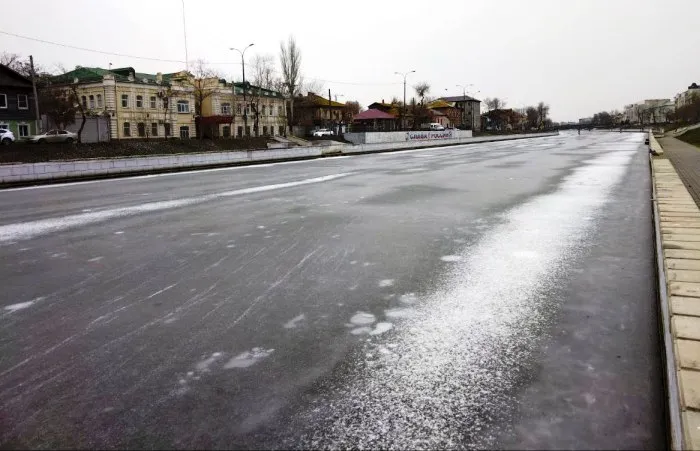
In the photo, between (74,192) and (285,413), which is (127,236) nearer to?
(285,413)

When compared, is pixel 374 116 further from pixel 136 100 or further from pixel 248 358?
pixel 248 358

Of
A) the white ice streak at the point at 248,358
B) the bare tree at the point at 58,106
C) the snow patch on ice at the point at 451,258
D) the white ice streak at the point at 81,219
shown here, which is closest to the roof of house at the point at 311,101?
the bare tree at the point at 58,106

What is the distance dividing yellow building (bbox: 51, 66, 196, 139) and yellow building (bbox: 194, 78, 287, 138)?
2421mm

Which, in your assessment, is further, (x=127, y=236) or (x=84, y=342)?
(x=127, y=236)

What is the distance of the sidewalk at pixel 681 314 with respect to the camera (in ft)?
9.23

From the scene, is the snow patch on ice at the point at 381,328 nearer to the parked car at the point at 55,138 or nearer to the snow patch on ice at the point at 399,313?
the snow patch on ice at the point at 399,313

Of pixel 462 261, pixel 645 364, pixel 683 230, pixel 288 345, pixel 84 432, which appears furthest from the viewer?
pixel 683 230

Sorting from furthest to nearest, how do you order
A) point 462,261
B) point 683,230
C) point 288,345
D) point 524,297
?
point 683,230, point 462,261, point 524,297, point 288,345

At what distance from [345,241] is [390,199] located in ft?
17.3

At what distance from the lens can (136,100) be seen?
6341cm

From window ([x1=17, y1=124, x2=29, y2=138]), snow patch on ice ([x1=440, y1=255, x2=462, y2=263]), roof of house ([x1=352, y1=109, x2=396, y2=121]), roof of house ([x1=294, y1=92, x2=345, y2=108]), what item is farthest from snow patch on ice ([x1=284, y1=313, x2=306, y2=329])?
roof of house ([x1=294, y1=92, x2=345, y2=108])

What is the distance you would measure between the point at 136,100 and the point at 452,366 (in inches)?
2645

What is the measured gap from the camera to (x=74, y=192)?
645 inches

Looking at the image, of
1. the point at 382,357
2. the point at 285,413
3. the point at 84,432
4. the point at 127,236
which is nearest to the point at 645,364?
the point at 382,357
